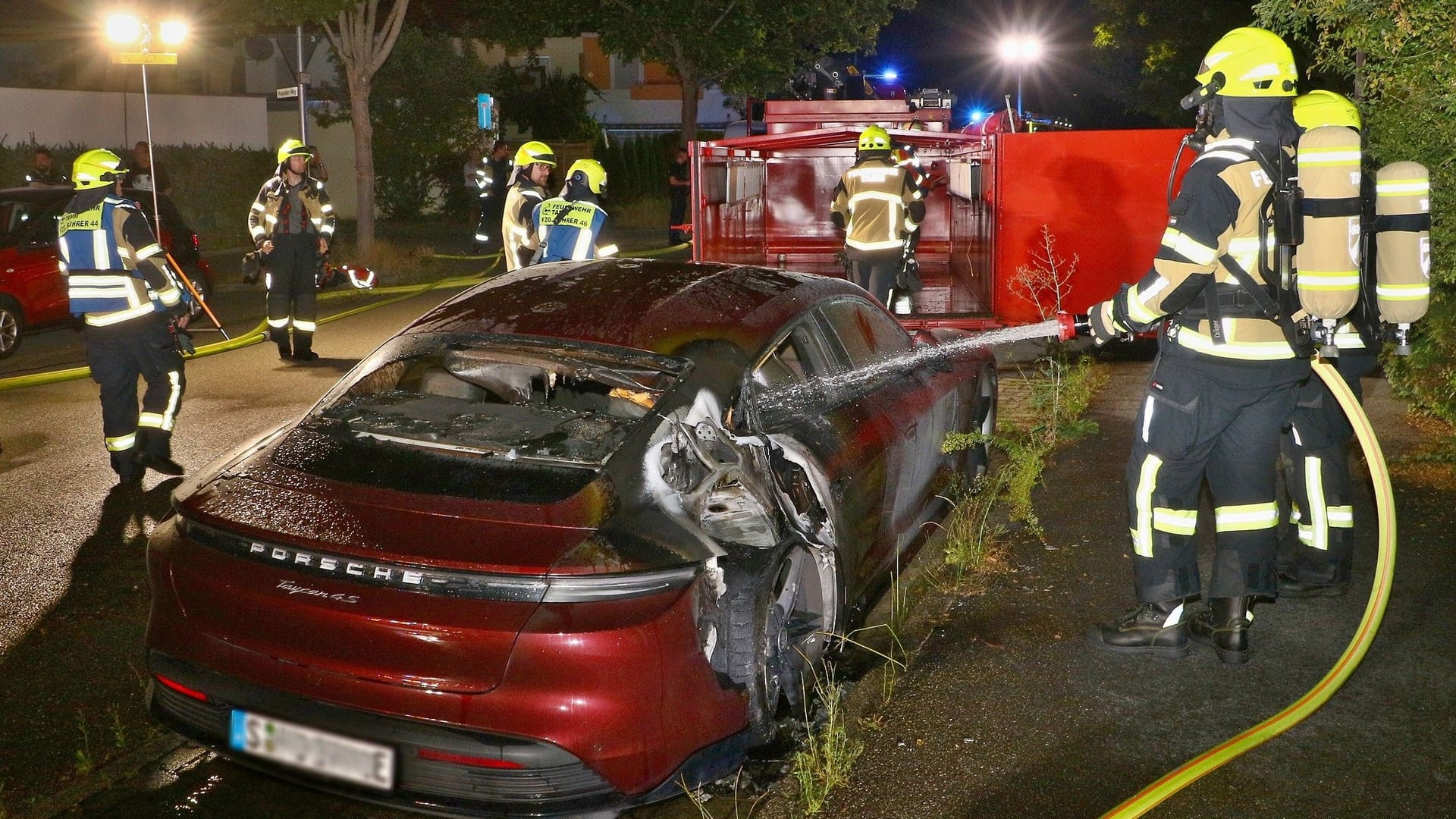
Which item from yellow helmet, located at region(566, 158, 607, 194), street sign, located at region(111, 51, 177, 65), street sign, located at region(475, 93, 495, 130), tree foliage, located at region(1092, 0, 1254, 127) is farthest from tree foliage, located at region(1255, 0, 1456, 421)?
street sign, located at region(475, 93, 495, 130)

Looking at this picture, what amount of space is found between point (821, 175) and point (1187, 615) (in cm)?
959

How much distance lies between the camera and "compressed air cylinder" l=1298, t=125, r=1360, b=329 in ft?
13.5

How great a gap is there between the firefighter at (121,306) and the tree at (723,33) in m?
20.5

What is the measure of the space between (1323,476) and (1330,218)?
121 centimetres

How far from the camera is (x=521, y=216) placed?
30.2 feet

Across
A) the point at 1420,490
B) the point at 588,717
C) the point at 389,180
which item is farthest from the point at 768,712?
the point at 389,180

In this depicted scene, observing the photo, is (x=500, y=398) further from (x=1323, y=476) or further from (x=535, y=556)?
(x=1323, y=476)

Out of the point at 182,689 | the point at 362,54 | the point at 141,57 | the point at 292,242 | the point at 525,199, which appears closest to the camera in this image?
the point at 182,689

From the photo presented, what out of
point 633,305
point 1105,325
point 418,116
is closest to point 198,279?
point 633,305

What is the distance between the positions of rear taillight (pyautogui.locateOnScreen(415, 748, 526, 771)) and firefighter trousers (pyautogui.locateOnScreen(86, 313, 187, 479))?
4.58m

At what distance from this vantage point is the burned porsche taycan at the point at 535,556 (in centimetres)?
306

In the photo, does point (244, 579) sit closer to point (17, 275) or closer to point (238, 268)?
point (17, 275)

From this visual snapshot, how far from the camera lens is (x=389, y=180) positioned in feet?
97.9

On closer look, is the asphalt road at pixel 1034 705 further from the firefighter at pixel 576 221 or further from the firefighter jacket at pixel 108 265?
the firefighter at pixel 576 221
